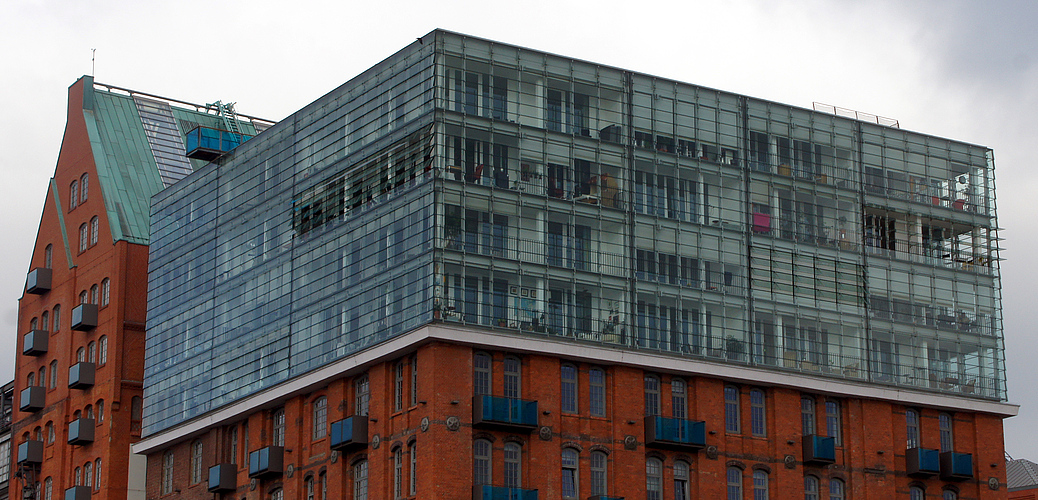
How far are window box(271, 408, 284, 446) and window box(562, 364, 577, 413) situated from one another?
16.5 meters

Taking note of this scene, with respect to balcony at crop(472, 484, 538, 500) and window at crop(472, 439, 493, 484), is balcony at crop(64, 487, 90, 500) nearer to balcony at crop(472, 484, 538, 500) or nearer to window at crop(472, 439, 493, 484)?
window at crop(472, 439, 493, 484)

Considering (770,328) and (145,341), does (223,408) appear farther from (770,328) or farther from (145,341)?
(770,328)

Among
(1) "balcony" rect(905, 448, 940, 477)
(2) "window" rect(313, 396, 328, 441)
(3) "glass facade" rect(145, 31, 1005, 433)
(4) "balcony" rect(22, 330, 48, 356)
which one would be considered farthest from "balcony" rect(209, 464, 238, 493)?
(1) "balcony" rect(905, 448, 940, 477)

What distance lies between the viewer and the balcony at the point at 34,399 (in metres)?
112

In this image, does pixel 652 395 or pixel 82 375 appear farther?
pixel 82 375

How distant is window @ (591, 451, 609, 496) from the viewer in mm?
81325

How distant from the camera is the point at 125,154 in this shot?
113 metres

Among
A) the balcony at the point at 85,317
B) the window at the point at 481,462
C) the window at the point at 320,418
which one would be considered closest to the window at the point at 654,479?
the window at the point at 481,462

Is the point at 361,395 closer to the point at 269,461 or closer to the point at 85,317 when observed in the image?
the point at 269,461

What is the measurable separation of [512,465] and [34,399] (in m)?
44.3

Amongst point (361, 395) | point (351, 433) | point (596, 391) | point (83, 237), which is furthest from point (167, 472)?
point (596, 391)

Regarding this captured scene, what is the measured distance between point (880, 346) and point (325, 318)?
28.7 m

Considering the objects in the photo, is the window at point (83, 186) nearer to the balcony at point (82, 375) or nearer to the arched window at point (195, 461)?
the balcony at point (82, 375)

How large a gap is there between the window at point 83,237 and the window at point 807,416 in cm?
4731
